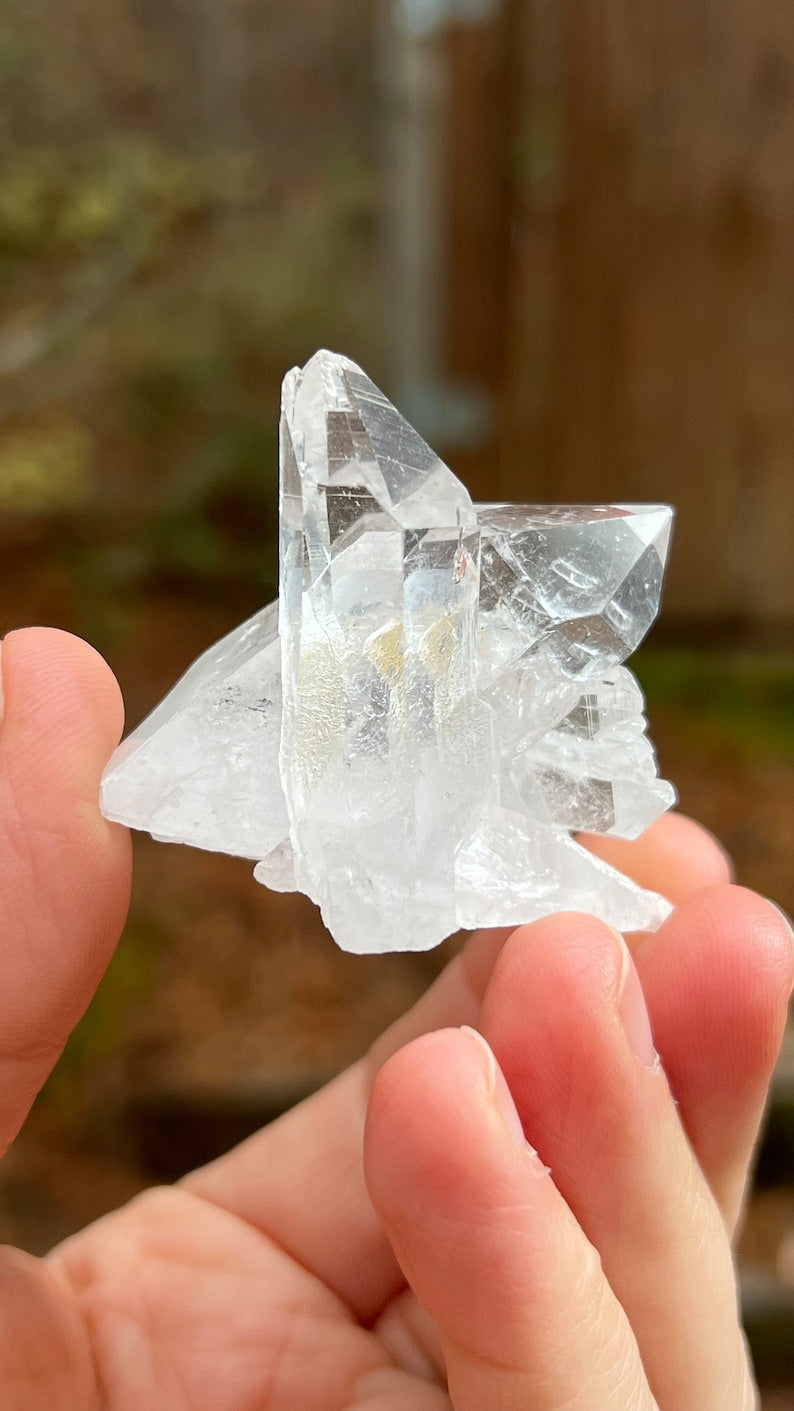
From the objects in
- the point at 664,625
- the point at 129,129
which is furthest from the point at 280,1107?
the point at 129,129

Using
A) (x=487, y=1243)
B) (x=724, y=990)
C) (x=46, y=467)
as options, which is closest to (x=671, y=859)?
(x=724, y=990)

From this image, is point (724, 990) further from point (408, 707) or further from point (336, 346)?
point (336, 346)

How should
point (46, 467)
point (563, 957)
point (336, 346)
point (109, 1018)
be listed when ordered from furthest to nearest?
point (336, 346) → point (46, 467) → point (109, 1018) → point (563, 957)

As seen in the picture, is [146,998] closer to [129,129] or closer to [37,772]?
[37,772]

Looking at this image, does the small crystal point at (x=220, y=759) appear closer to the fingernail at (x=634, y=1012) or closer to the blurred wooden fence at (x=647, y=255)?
the fingernail at (x=634, y=1012)

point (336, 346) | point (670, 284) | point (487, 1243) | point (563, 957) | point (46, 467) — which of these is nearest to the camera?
point (487, 1243)

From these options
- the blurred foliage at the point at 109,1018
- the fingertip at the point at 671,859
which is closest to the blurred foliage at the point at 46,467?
the blurred foliage at the point at 109,1018
